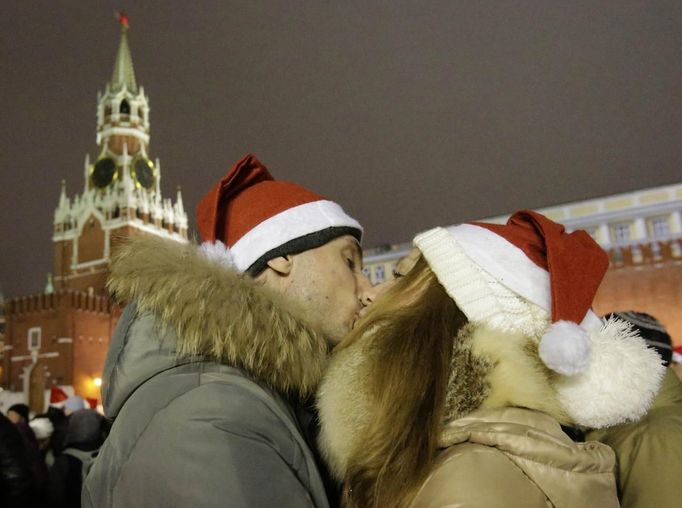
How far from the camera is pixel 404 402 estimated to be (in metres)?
1.23

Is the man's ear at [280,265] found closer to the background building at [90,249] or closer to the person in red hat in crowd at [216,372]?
the person in red hat in crowd at [216,372]

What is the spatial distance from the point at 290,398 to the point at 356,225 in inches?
25.7

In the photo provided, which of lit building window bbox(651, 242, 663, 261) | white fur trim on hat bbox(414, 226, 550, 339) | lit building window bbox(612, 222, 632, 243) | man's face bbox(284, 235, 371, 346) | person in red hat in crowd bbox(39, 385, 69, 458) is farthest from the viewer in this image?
lit building window bbox(612, 222, 632, 243)

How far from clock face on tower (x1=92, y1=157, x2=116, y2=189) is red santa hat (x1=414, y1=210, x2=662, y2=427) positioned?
41312 millimetres

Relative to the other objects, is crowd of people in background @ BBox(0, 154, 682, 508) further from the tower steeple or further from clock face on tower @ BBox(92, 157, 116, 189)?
clock face on tower @ BBox(92, 157, 116, 189)

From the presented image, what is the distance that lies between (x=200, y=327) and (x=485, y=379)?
64 cm

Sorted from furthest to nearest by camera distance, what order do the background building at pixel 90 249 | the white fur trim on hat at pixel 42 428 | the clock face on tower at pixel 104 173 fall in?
the clock face on tower at pixel 104 173, the background building at pixel 90 249, the white fur trim on hat at pixel 42 428

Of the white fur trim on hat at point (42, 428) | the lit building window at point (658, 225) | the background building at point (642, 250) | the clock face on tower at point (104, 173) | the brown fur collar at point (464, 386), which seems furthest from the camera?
the clock face on tower at point (104, 173)

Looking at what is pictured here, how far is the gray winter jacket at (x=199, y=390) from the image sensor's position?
3.79ft

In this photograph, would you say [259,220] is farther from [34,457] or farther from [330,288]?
[34,457]

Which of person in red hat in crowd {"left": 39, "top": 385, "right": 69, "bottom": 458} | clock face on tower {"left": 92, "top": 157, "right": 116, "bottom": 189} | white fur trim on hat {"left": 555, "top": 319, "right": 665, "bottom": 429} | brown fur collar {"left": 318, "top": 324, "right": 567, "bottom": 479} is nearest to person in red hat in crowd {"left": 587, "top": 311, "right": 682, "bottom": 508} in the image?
white fur trim on hat {"left": 555, "top": 319, "right": 665, "bottom": 429}

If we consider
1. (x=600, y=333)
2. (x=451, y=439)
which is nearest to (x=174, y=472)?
(x=451, y=439)

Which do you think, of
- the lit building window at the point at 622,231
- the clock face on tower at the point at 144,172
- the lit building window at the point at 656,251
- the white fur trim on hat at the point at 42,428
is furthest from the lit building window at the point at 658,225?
the clock face on tower at the point at 144,172

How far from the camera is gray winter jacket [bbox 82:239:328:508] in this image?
45.5 inches
